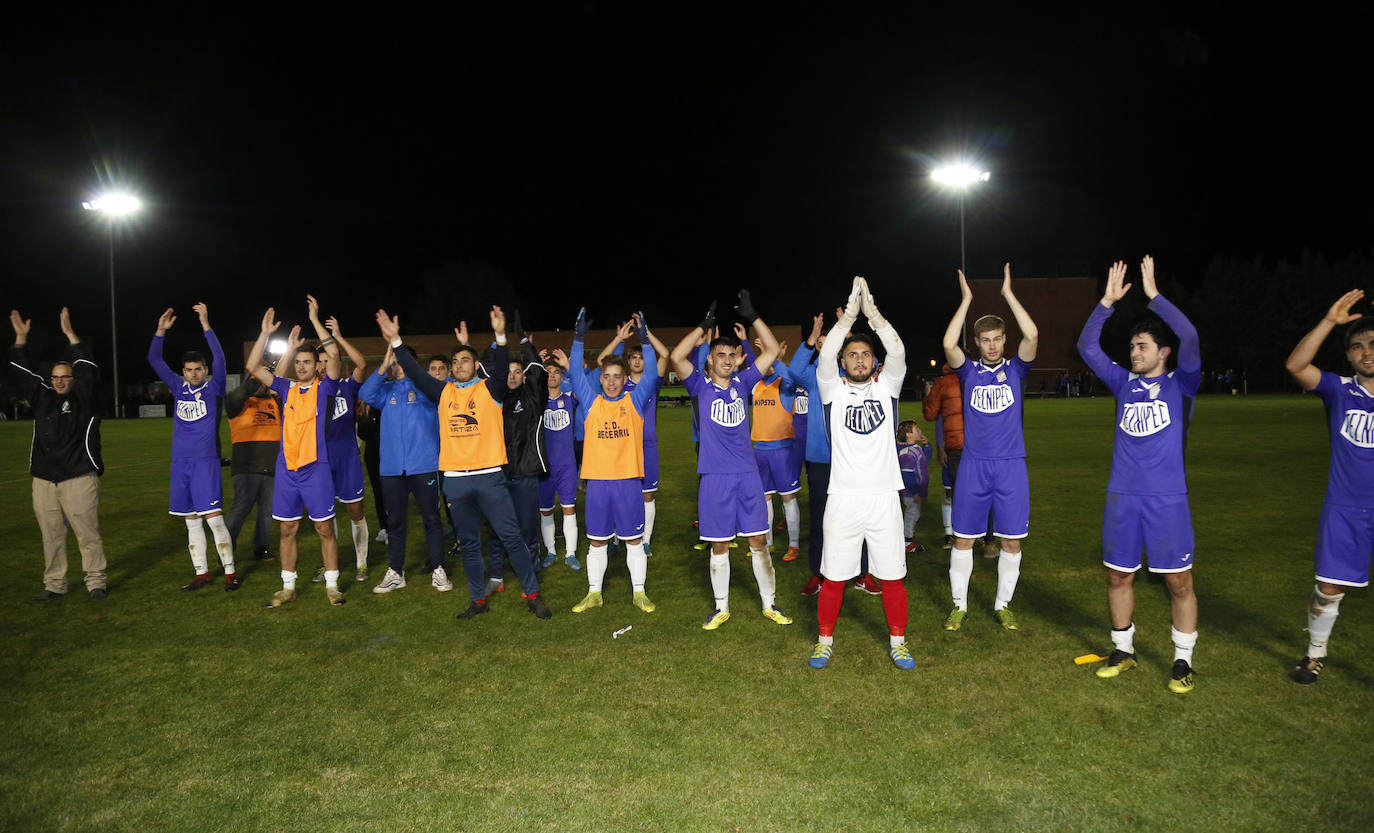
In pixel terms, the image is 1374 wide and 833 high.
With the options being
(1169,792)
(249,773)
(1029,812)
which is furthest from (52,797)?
(1169,792)

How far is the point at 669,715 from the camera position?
182 inches

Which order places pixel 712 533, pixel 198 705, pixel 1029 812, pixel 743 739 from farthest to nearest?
pixel 712 533, pixel 198 705, pixel 743 739, pixel 1029 812

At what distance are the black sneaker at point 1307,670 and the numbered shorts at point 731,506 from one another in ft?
12.0

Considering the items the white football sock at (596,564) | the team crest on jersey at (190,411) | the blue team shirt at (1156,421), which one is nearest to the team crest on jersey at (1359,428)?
the blue team shirt at (1156,421)

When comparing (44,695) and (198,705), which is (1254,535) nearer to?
(198,705)

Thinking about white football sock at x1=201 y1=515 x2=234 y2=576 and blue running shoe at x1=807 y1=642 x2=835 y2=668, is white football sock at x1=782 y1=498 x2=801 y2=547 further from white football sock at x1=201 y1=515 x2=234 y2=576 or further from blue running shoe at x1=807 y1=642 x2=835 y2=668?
white football sock at x1=201 y1=515 x2=234 y2=576

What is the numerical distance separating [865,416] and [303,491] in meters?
5.15

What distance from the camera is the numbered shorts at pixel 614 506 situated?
22.4ft

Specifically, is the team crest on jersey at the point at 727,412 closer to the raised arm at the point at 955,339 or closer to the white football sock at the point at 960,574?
the raised arm at the point at 955,339

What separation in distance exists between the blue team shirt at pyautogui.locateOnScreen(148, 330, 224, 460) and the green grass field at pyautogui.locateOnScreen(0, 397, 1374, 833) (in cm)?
146

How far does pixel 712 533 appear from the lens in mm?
6352

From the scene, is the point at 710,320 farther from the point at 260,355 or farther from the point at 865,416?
the point at 260,355

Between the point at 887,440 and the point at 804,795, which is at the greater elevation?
the point at 887,440

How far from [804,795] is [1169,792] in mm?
1752
